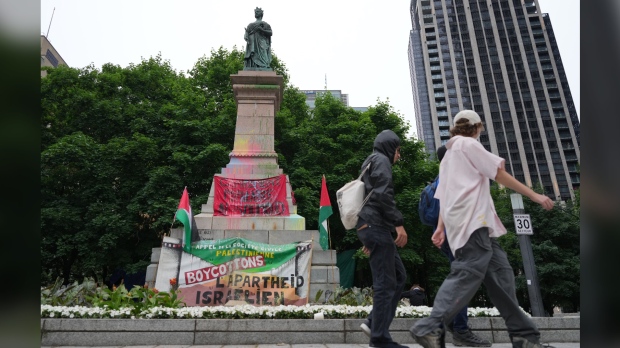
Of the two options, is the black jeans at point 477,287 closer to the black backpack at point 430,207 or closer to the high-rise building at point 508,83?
the black backpack at point 430,207

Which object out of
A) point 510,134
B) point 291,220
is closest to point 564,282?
point 291,220

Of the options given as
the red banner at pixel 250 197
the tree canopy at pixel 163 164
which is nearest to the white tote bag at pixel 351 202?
the red banner at pixel 250 197

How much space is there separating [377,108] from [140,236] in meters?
14.7

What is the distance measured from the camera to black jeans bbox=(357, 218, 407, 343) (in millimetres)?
3791

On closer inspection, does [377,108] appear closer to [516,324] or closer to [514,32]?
[516,324]

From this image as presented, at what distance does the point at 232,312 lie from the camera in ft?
19.5

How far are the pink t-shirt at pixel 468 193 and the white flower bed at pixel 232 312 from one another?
10.1 feet

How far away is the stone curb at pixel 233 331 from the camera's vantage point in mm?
5207

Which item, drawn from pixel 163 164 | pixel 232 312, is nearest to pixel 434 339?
pixel 232 312

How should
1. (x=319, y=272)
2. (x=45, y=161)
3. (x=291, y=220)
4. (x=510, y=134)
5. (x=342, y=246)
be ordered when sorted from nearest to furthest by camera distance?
1. (x=319, y=272)
2. (x=291, y=220)
3. (x=45, y=161)
4. (x=342, y=246)
5. (x=510, y=134)

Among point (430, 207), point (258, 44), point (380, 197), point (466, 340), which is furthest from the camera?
point (258, 44)

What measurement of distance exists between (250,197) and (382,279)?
26.8 feet

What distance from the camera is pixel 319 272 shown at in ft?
30.7

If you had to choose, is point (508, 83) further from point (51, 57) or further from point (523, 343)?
point (523, 343)
